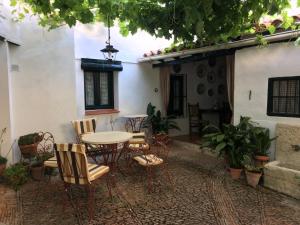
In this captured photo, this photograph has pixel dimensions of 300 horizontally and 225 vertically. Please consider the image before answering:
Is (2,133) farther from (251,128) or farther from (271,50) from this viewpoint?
(271,50)

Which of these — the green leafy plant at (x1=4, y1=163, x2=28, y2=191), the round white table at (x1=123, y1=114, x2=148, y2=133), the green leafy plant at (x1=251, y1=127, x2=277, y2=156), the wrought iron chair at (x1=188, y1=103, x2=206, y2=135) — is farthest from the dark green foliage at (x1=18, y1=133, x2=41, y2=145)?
the wrought iron chair at (x1=188, y1=103, x2=206, y2=135)

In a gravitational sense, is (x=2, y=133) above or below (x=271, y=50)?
below

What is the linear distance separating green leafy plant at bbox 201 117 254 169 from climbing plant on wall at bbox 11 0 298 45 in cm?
203

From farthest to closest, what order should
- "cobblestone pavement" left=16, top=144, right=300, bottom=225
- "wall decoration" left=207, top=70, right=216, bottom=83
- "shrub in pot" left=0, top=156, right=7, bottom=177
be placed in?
1. "wall decoration" left=207, top=70, right=216, bottom=83
2. "shrub in pot" left=0, top=156, right=7, bottom=177
3. "cobblestone pavement" left=16, top=144, right=300, bottom=225

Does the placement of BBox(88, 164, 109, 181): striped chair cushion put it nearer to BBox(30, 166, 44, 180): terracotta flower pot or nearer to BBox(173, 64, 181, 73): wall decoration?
BBox(30, 166, 44, 180): terracotta flower pot

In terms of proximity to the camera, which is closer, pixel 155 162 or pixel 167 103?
pixel 155 162

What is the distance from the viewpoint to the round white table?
6172 millimetres

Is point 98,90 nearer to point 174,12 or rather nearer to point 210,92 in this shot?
point 210,92

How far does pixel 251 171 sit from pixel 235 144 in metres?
0.50

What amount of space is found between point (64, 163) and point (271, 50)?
11.8 feet

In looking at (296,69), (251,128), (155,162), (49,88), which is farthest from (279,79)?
(49,88)

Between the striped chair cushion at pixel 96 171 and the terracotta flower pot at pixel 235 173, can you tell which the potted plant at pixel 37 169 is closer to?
the striped chair cushion at pixel 96 171

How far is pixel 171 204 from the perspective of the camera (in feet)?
10.4

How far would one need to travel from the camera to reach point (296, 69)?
381 centimetres
